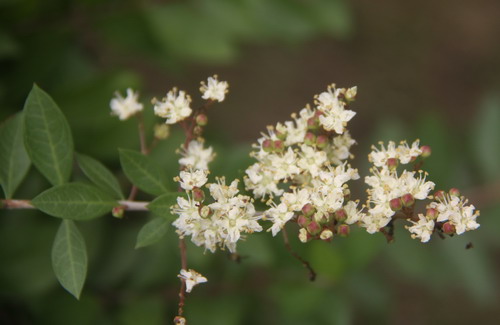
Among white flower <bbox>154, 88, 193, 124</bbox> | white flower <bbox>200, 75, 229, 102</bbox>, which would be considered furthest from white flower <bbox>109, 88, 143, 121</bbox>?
white flower <bbox>200, 75, 229, 102</bbox>

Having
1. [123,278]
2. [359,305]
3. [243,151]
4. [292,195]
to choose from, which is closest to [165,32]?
[243,151]

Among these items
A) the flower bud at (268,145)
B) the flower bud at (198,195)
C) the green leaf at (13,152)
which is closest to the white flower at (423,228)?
the flower bud at (268,145)

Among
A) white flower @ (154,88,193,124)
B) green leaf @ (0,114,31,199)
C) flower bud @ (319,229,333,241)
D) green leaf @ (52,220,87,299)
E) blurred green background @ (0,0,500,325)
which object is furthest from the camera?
blurred green background @ (0,0,500,325)

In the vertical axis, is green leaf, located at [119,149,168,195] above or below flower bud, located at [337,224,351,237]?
below

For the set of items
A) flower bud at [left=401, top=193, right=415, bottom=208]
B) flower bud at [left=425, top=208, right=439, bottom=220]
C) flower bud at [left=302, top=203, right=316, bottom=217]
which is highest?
flower bud at [left=425, top=208, right=439, bottom=220]

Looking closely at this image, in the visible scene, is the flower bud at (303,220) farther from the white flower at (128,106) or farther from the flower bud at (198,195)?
the white flower at (128,106)

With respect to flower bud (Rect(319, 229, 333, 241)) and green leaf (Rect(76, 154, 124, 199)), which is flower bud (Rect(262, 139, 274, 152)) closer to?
flower bud (Rect(319, 229, 333, 241))
